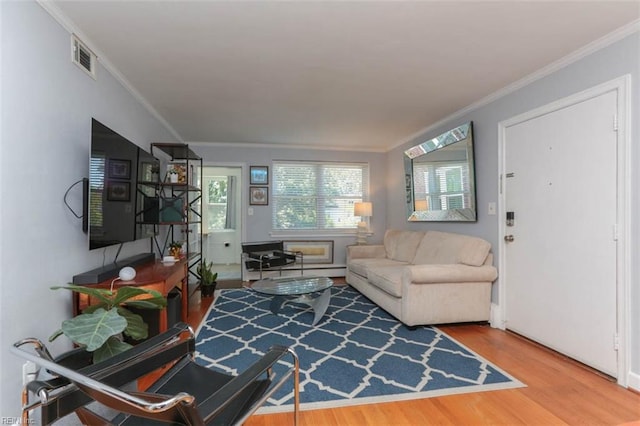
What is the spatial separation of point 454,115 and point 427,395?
2.99 metres

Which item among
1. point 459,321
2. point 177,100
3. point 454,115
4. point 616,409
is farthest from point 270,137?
point 616,409

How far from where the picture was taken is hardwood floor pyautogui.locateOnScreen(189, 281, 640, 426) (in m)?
1.58

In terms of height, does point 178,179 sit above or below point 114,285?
above

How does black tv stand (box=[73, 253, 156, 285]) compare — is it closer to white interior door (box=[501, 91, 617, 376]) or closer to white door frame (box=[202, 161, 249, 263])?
white door frame (box=[202, 161, 249, 263])

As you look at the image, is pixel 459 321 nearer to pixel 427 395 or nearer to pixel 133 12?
pixel 427 395

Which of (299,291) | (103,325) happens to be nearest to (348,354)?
(299,291)

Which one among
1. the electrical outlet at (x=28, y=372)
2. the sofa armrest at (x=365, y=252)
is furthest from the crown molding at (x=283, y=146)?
the electrical outlet at (x=28, y=372)

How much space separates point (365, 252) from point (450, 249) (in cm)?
143

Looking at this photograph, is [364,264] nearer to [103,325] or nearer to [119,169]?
[119,169]

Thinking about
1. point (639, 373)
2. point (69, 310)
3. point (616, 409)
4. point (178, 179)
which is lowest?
point (616, 409)

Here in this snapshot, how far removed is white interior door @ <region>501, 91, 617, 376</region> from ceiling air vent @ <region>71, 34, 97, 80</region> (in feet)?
11.4

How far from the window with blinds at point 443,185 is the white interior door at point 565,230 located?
0.53 meters

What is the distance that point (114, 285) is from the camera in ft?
6.21

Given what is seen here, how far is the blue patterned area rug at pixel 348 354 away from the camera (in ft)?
6.03
